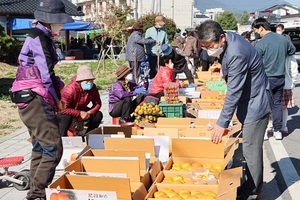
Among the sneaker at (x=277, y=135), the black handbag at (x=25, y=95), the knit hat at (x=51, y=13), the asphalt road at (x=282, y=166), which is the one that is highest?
the knit hat at (x=51, y=13)

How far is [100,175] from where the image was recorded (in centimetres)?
389

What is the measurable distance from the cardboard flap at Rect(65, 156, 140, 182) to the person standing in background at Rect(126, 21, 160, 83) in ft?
20.9

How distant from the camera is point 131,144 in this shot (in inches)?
191

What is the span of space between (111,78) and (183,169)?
12.8 meters

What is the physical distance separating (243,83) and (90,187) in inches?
65.8

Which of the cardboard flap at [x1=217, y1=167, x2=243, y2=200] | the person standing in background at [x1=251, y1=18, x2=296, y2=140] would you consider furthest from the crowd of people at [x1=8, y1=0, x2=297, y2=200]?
the person standing in background at [x1=251, y1=18, x2=296, y2=140]

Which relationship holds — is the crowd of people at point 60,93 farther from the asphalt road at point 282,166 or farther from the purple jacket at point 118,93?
the purple jacket at point 118,93

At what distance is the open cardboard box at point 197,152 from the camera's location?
15.5ft

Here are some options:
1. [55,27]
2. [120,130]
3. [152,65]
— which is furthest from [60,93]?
[152,65]

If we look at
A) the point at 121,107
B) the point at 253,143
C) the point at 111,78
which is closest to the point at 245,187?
the point at 253,143

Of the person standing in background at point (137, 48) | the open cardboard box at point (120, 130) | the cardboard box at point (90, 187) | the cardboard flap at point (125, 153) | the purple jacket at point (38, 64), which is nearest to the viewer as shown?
the cardboard box at point (90, 187)

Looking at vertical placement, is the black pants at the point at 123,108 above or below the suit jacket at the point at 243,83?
below

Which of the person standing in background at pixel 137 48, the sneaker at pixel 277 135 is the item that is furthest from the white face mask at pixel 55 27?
Answer: the person standing in background at pixel 137 48

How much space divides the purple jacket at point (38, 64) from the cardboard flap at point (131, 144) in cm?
106
